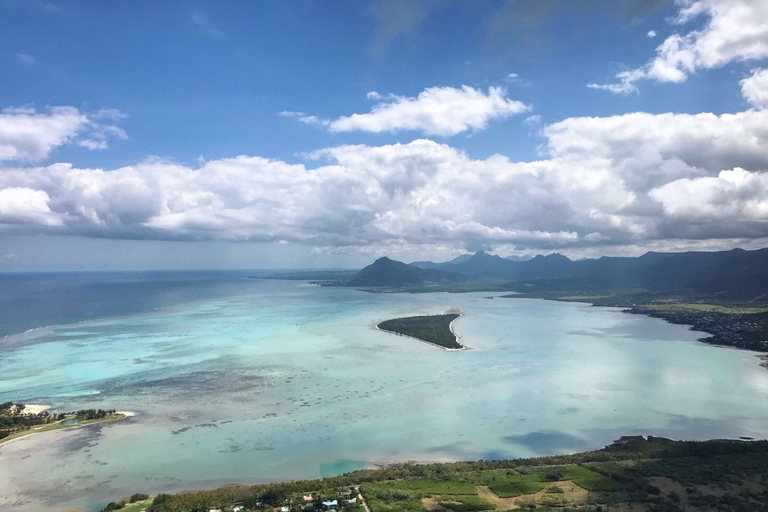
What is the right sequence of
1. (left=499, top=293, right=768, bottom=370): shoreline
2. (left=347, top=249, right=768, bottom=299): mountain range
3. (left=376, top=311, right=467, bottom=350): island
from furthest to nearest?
(left=347, top=249, right=768, bottom=299): mountain range → (left=376, top=311, right=467, bottom=350): island → (left=499, top=293, right=768, bottom=370): shoreline

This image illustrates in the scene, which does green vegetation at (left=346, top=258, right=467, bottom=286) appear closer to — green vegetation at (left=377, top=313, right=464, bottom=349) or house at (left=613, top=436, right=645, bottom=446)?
green vegetation at (left=377, top=313, right=464, bottom=349)

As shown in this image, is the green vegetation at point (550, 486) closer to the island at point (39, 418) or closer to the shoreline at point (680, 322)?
the island at point (39, 418)

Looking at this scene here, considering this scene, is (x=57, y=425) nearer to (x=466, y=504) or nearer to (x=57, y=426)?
(x=57, y=426)

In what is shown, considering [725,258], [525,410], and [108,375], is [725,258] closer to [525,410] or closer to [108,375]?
[525,410]

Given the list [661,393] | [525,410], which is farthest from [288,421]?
[661,393]

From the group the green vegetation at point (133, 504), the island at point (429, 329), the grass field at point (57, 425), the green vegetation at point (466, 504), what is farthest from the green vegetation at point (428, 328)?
the green vegetation at point (133, 504)

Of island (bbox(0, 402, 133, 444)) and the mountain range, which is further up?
the mountain range

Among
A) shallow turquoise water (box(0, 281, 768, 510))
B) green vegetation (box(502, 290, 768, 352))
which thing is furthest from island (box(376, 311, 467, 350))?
green vegetation (box(502, 290, 768, 352))
